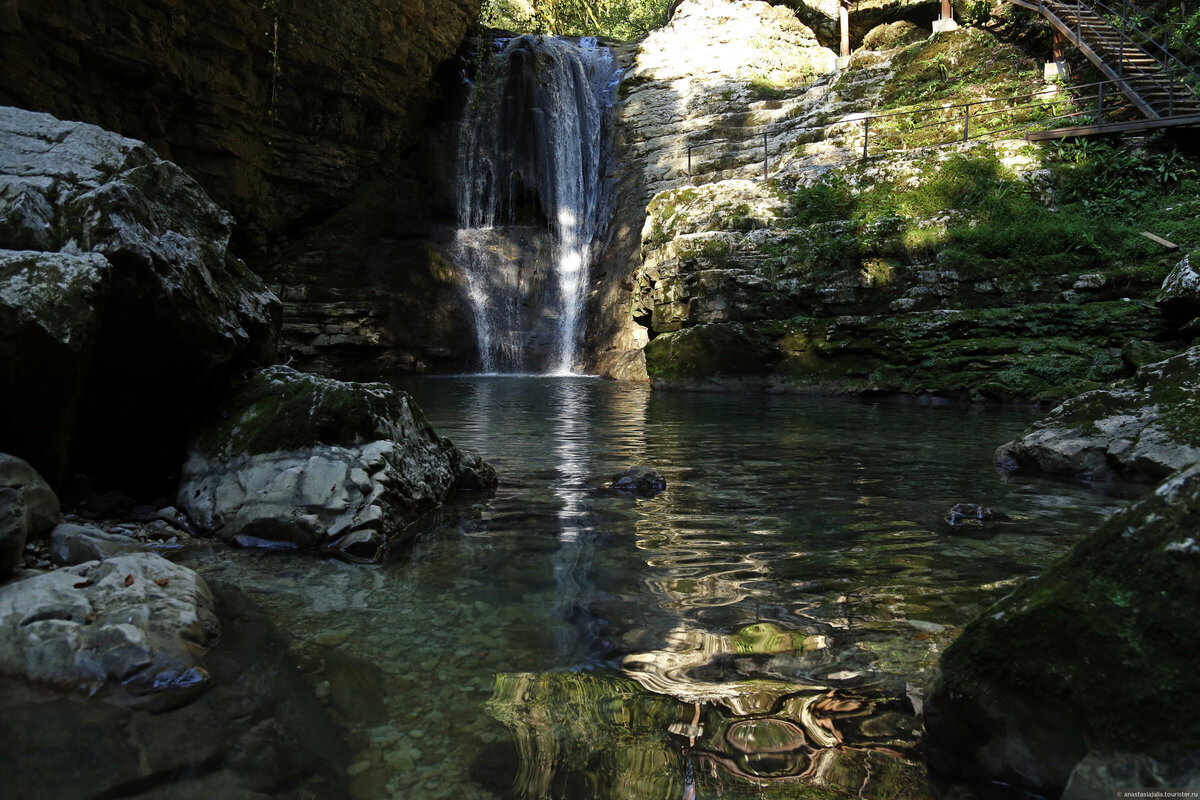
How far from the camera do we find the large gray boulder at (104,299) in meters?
3.12

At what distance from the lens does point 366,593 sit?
10.2 feet

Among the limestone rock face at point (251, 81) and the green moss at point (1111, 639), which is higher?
the limestone rock face at point (251, 81)

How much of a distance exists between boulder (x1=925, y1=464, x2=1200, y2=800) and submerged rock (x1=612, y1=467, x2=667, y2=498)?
3.43 metres

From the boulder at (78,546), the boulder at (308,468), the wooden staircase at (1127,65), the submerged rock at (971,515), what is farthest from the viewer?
the wooden staircase at (1127,65)

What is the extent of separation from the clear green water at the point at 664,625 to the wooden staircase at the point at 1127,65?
1254cm

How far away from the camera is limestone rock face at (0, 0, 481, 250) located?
1460cm

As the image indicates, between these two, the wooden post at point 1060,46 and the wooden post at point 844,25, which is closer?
the wooden post at point 1060,46

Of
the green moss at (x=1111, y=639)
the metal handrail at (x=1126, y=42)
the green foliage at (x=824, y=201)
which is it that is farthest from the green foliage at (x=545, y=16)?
the green moss at (x=1111, y=639)

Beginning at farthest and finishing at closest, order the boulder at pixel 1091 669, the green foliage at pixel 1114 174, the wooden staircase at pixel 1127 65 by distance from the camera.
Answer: the wooden staircase at pixel 1127 65
the green foliage at pixel 1114 174
the boulder at pixel 1091 669

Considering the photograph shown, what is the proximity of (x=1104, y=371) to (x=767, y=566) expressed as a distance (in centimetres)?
1038

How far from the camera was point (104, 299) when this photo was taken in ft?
11.0

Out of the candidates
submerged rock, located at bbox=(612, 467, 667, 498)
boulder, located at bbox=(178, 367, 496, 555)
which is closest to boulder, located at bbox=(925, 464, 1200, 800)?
boulder, located at bbox=(178, 367, 496, 555)

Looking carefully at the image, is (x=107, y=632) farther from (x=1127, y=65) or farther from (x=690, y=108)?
(x=690, y=108)

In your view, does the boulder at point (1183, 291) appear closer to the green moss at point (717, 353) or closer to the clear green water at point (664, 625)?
the clear green water at point (664, 625)
